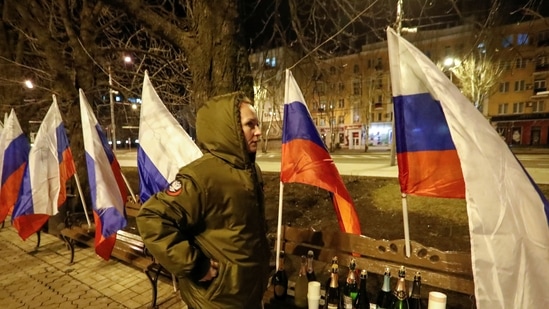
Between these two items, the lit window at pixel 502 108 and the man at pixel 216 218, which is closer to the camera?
the man at pixel 216 218

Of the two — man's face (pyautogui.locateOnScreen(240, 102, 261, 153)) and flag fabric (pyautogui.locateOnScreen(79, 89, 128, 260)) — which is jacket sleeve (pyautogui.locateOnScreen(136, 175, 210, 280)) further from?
flag fabric (pyautogui.locateOnScreen(79, 89, 128, 260))

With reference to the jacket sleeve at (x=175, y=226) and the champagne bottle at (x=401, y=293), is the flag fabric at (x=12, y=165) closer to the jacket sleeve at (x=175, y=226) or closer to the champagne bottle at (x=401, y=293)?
the jacket sleeve at (x=175, y=226)

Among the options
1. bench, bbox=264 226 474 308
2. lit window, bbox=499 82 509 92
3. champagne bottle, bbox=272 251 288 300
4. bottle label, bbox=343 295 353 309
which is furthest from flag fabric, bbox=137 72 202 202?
lit window, bbox=499 82 509 92

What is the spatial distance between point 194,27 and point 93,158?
7.62 ft

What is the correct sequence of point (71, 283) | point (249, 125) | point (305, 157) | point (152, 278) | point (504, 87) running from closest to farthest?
point (249, 125) → point (305, 157) → point (152, 278) → point (71, 283) → point (504, 87)

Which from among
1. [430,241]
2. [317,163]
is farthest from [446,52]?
[317,163]

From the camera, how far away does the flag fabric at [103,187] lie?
4098 mm

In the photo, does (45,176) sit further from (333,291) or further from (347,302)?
(347,302)

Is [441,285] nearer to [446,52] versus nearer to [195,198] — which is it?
[195,198]

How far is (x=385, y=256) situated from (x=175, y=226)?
77.8 inches

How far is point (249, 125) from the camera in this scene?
221 centimetres

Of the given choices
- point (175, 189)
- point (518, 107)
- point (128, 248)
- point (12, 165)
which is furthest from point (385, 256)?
point (518, 107)

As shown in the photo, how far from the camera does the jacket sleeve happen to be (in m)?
1.83

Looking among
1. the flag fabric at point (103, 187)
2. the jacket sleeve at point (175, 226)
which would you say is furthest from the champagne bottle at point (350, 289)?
the flag fabric at point (103, 187)
